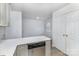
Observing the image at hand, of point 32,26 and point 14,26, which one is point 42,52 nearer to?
point 32,26

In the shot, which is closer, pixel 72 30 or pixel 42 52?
pixel 42 52

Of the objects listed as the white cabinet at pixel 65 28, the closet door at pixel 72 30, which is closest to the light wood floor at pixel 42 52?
the white cabinet at pixel 65 28

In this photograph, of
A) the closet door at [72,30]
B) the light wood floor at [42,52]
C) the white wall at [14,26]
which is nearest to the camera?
the light wood floor at [42,52]

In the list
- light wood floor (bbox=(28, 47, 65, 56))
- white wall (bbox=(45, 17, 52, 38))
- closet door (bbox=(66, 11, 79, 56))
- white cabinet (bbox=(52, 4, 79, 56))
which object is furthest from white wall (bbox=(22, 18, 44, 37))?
closet door (bbox=(66, 11, 79, 56))

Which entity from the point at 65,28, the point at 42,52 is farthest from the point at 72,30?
the point at 42,52

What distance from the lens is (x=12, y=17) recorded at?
127 centimetres

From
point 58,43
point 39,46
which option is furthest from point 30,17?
point 58,43

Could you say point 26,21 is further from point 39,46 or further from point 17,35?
point 39,46

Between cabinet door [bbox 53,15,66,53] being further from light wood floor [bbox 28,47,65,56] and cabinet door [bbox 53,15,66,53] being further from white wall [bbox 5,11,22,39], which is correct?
white wall [bbox 5,11,22,39]

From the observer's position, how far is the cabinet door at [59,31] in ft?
4.26

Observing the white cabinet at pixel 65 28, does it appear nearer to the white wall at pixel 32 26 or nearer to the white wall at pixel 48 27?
the white wall at pixel 48 27

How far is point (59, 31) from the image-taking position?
1.31 metres

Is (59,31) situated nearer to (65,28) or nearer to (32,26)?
(65,28)

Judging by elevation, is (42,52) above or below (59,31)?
below
